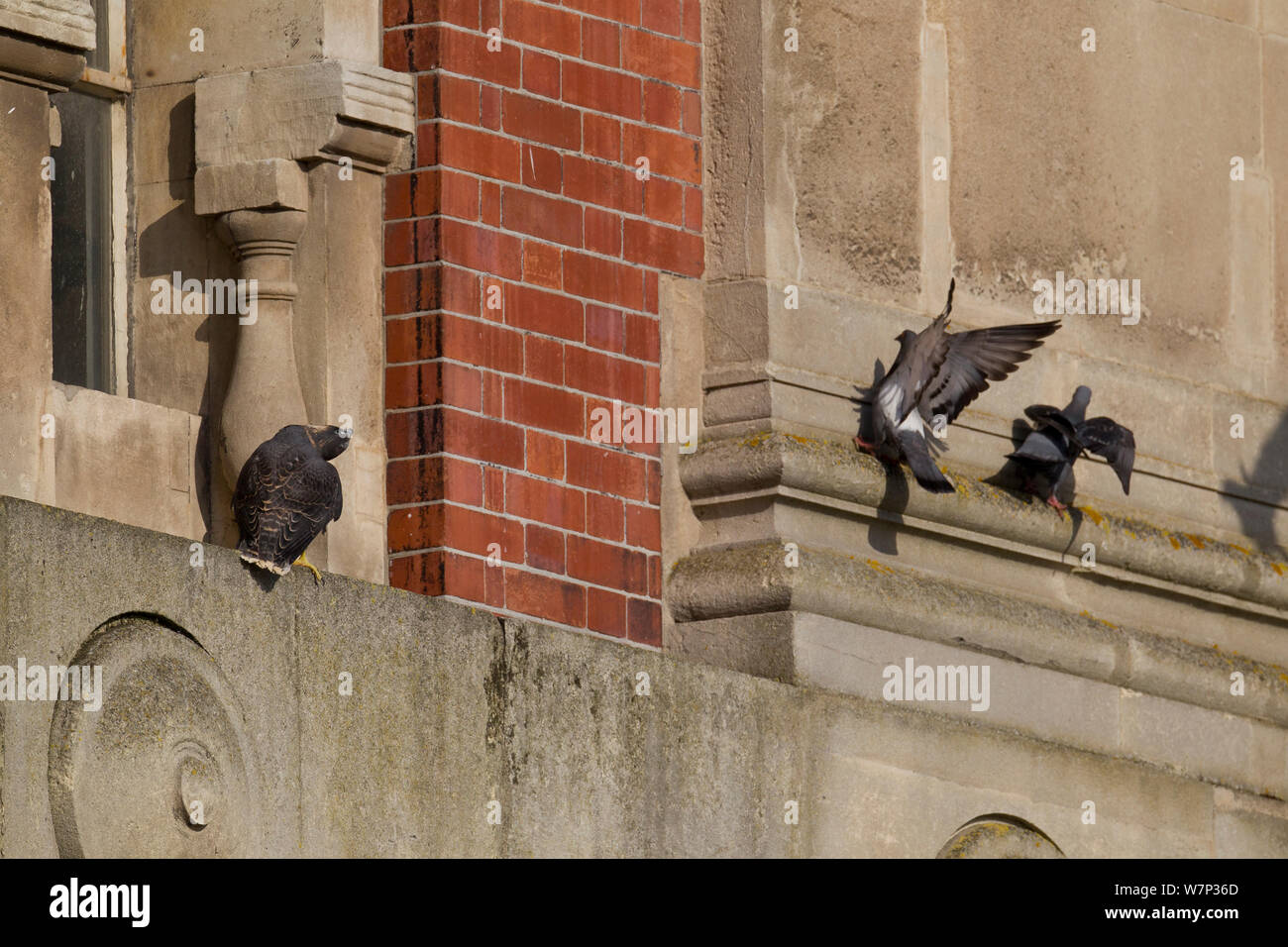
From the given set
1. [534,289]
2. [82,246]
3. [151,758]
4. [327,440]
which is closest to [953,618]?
[534,289]

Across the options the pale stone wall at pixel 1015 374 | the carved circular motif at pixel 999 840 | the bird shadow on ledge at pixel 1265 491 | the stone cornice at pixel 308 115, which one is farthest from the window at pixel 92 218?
the bird shadow on ledge at pixel 1265 491

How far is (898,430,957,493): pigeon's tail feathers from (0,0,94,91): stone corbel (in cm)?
271

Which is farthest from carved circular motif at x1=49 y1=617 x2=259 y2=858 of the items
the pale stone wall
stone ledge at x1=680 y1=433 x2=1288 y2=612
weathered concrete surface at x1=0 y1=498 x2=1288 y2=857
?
stone ledge at x1=680 y1=433 x2=1288 y2=612

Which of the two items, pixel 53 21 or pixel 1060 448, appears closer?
pixel 53 21

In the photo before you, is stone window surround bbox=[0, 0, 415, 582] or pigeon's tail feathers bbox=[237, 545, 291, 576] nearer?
pigeon's tail feathers bbox=[237, 545, 291, 576]

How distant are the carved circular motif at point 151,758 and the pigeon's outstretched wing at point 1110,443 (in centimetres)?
380

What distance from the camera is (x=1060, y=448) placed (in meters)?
10.4

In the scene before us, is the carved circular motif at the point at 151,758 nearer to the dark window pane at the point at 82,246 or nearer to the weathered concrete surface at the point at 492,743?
the weathered concrete surface at the point at 492,743

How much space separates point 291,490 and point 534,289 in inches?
70.5

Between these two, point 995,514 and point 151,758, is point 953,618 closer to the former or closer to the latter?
point 995,514

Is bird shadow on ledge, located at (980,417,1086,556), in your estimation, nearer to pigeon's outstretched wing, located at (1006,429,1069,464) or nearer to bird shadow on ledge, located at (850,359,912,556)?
pigeon's outstretched wing, located at (1006,429,1069,464)

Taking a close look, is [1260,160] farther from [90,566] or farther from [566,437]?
[90,566]

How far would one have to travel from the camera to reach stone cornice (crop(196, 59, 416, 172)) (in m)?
9.23

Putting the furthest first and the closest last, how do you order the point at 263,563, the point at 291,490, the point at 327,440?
1. the point at 327,440
2. the point at 291,490
3. the point at 263,563
